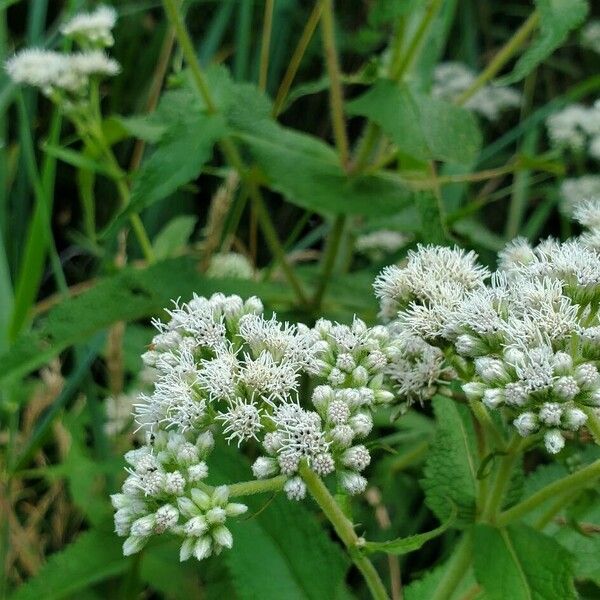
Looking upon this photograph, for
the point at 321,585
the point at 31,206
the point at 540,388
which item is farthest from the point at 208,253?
the point at 540,388

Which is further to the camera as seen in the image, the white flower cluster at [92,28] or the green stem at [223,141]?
the white flower cluster at [92,28]

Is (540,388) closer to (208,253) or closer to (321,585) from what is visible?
(321,585)

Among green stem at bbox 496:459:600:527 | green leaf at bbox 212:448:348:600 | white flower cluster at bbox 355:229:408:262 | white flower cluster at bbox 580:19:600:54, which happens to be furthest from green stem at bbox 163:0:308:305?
white flower cluster at bbox 580:19:600:54

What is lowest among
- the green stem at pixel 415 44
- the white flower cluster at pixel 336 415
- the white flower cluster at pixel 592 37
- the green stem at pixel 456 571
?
the green stem at pixel 456 571

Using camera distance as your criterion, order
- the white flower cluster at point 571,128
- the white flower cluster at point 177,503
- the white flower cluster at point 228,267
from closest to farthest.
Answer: the white flower cluster at point 177,503
the white flower cluster at point 228,267
the white flower cluster at point 571,128

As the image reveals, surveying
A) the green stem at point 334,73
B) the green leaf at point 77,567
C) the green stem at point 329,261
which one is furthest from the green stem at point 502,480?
the green stem at point 334,73

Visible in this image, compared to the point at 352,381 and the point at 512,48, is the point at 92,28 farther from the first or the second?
the point at 352,381

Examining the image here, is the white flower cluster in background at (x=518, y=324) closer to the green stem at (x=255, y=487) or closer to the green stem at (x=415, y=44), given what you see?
the green stem at (x=255, y=487)

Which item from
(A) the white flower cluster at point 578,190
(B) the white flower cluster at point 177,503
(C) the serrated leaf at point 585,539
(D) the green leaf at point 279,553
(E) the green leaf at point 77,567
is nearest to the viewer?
(B) the white flower cluster at point 177,503
